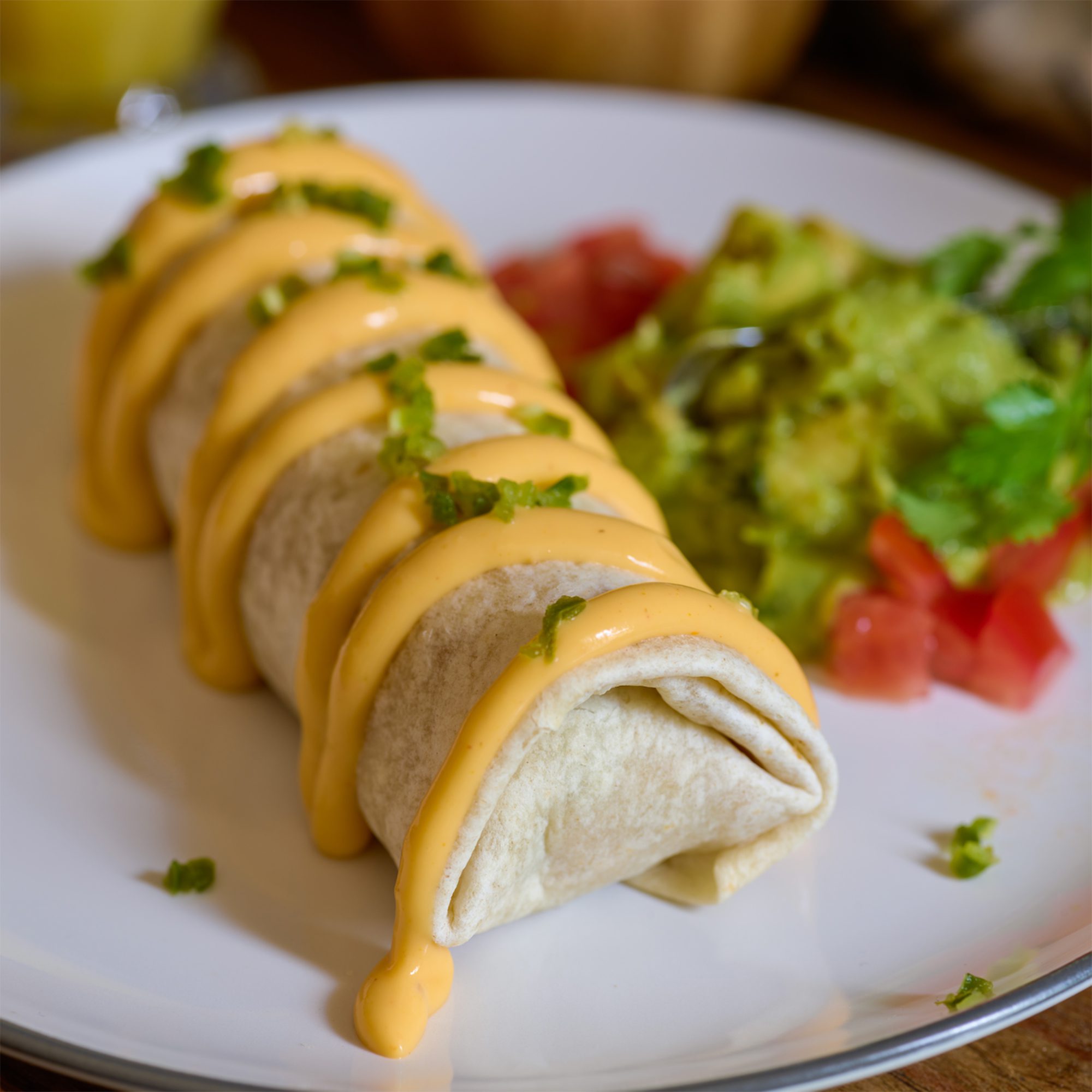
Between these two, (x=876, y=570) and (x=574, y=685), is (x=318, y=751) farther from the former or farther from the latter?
(x=876, y=570)

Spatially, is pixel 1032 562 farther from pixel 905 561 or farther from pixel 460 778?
pixel 460 778

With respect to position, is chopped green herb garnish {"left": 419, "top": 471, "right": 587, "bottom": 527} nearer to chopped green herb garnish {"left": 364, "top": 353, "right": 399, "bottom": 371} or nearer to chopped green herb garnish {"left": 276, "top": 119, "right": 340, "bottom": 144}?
chopped green herb garnish {"left": 364, "top": 353, "right": 399, "bottom": 371}

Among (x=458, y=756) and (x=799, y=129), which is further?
(x=799, y=129)

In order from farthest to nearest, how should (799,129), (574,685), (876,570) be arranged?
(799,129), (876,570), (574,685)

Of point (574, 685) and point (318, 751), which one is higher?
point (574, 685)

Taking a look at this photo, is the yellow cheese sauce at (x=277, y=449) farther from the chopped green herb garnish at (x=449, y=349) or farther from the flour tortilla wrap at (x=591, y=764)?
the flour tortilla wrap at (x=591, y=764)

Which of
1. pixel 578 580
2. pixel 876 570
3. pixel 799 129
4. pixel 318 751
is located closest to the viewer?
pixel 578 580

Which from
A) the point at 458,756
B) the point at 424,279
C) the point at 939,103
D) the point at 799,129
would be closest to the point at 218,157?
the point at 424,279

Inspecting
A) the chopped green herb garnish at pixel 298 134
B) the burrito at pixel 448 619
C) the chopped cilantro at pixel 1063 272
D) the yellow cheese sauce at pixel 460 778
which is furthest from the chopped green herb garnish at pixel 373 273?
the chopped cilantro at pixel 1063 272
